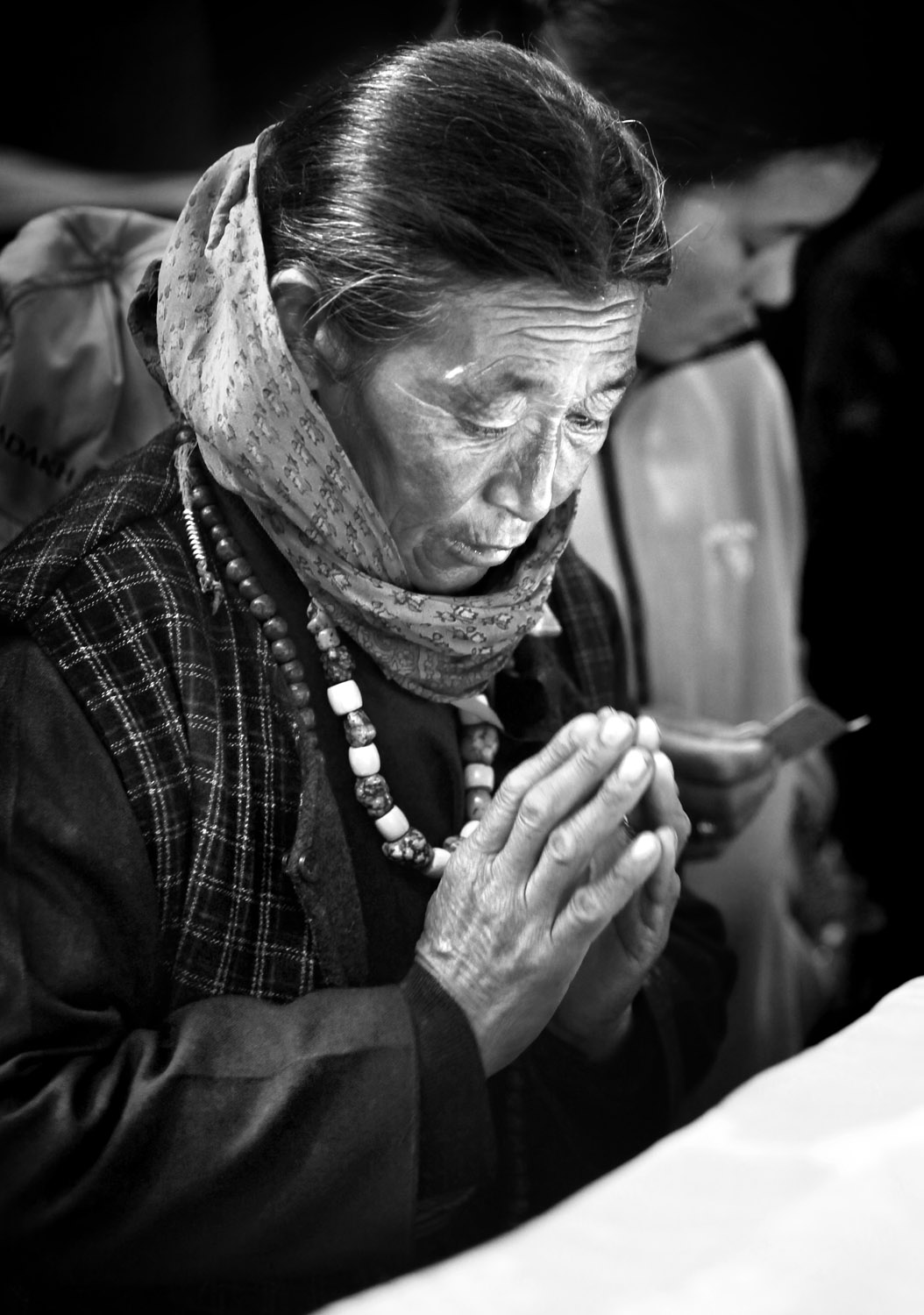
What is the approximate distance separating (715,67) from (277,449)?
698 millimetres

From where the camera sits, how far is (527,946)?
2.85 ft

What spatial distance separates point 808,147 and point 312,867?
958 millimetres

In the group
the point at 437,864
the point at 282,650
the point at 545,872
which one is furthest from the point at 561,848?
the point at 282,650

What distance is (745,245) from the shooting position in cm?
136

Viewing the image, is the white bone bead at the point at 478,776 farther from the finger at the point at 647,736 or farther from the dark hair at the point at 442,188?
the dark hair at the point at 442,188

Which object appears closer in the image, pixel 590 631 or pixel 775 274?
pixel 590 631

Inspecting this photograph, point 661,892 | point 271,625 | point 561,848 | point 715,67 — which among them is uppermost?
point 715,67

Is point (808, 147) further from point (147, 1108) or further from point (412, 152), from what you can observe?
point (147, 1108)

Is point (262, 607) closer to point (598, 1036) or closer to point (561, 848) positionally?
point (561, 848)

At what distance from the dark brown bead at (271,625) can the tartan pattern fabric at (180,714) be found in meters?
0.01

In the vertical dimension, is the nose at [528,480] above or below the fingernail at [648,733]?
above

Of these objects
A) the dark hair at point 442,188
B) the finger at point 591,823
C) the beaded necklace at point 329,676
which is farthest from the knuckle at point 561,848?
the dark hair at point 442,188

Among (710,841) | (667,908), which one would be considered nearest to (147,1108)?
(667,908)

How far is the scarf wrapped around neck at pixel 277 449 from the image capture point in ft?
2.67
